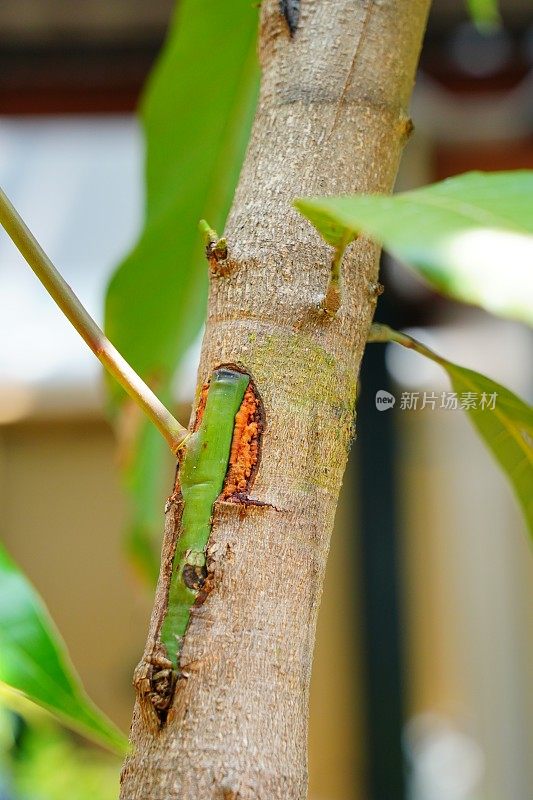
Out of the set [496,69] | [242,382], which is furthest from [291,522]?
[496,69]

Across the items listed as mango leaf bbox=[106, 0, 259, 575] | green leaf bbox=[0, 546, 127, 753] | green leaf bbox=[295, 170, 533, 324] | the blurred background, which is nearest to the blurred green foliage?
the blurred background

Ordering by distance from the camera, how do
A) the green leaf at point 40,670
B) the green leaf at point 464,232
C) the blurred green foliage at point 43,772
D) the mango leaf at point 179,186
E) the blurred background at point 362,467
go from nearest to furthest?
the green leaf at point 464,232 < the green leaf at point 40,670 < the mango leaf at point 179,186 < the blurred green foliage at point 43,772 < the blurred background at point 362,467

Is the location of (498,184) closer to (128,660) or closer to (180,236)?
(180,236)

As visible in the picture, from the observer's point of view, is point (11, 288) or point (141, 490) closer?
point (141, 490)

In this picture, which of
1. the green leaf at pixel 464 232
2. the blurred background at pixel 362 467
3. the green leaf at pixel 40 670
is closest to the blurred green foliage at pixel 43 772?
the blurred background at pixel 362 467

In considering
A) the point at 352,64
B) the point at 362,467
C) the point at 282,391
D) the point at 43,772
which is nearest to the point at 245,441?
the point at 282,391

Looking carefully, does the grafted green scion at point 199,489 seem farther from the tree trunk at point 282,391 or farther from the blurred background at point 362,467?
the blurred background at point 362,467

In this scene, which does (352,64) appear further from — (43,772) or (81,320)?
(43,772)
